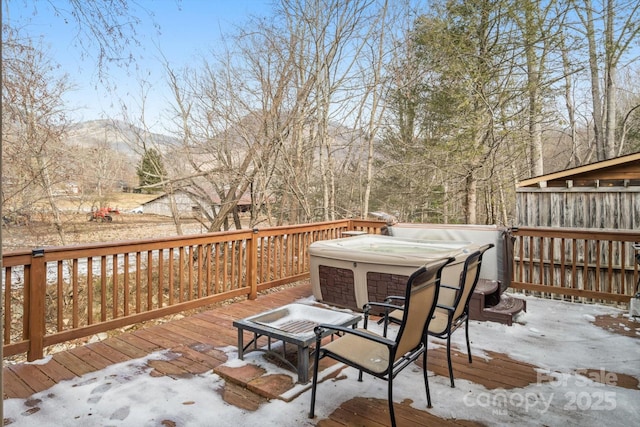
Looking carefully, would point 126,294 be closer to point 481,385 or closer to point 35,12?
point 35,12

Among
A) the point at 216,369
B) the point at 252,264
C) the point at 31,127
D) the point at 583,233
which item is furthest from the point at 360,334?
the point at 31,127

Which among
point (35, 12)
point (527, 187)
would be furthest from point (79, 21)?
point (527, 187)

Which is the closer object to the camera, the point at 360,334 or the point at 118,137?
the point at 360,334

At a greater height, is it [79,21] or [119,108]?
[119,108]

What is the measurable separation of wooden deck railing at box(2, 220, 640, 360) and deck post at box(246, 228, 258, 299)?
0.01 meters

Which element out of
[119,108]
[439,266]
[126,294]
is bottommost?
[126,294]

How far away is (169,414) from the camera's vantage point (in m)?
2.31

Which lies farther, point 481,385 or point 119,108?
point 119,108

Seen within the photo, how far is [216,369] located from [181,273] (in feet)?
4.97

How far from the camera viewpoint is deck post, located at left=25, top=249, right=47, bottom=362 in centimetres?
293

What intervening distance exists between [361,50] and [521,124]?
352cm

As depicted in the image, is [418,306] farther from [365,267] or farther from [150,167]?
[150,167]

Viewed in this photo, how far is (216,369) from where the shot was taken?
2842mm

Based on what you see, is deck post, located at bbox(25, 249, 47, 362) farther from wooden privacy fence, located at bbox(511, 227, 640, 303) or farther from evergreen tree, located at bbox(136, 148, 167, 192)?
evergreen tree, located at bbox(136, 148, 167, 192)
